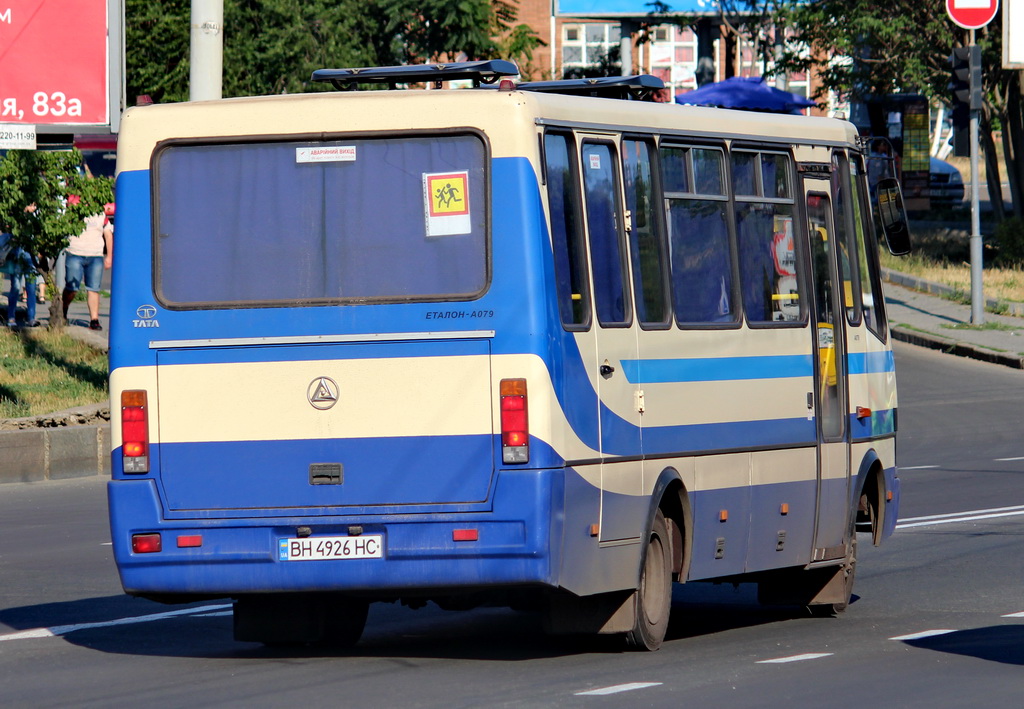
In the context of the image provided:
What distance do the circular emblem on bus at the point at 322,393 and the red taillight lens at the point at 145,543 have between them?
91cm

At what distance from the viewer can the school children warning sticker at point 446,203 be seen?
820 cm

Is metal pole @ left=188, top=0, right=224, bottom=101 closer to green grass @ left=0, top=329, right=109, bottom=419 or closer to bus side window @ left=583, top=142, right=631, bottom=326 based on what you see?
green grass @ left=0, top=329, right=109, bottom=419

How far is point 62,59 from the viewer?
66.2ft

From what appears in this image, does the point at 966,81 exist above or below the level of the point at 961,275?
above

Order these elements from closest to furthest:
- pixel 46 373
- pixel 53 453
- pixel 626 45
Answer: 1. pixel 53 453
2. pixel 46 373
3. pixel 626 45

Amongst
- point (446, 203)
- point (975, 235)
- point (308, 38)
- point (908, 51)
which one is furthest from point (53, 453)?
point (908, 51)

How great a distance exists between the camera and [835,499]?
10.6 metres

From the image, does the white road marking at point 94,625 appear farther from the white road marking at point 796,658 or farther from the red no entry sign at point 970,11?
the red no entry sign at point 970,11

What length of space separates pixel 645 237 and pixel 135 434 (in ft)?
8.32

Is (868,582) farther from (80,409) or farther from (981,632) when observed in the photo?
(80,409)

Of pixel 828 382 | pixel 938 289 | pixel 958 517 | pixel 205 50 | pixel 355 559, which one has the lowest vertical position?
pixel 958 517

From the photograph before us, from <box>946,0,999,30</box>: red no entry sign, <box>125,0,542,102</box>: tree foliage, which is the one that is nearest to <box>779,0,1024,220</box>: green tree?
<box>946,0,999,30</box>: red no entry sign

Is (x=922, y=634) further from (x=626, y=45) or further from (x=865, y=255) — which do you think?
(x=626, y=45)

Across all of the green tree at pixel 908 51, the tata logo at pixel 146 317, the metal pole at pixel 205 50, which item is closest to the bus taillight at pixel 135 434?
the tata logo at pixel 146 317
